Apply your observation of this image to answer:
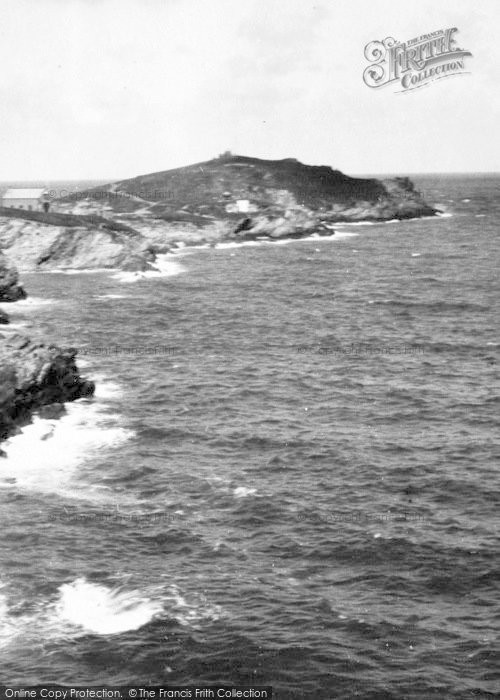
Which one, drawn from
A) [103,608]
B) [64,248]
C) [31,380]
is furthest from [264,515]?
[64,248]

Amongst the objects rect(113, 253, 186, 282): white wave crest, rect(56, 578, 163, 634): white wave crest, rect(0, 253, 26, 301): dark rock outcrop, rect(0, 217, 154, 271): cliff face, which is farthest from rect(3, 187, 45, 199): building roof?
rect(56, 578, 163, 634): white wave crest

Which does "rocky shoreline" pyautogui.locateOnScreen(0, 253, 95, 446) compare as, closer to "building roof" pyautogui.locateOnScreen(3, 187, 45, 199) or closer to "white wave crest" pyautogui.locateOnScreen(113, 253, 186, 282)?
"white wave crest" pyautogui.locateOnScreen(113, 253, 186, 282)

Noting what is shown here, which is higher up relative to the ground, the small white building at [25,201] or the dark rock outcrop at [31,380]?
the small white building at [25,201]

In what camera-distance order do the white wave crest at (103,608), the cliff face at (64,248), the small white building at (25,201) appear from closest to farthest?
the white wave crest at (103,608) → the cliff face at (64,248) → the small white building at (25,201)

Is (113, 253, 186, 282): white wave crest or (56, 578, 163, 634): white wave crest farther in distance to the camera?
(113, 253, 186, 282): white wave crest

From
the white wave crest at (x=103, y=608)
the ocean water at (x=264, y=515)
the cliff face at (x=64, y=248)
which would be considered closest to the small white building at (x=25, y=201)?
the cliff face at (x=64, y=248)

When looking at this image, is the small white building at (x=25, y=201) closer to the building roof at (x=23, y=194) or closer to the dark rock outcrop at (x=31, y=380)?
the building roof at (x=23, y=194)

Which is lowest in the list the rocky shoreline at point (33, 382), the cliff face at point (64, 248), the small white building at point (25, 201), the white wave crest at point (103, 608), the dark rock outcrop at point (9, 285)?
the white wave crest at point (103, 608)
